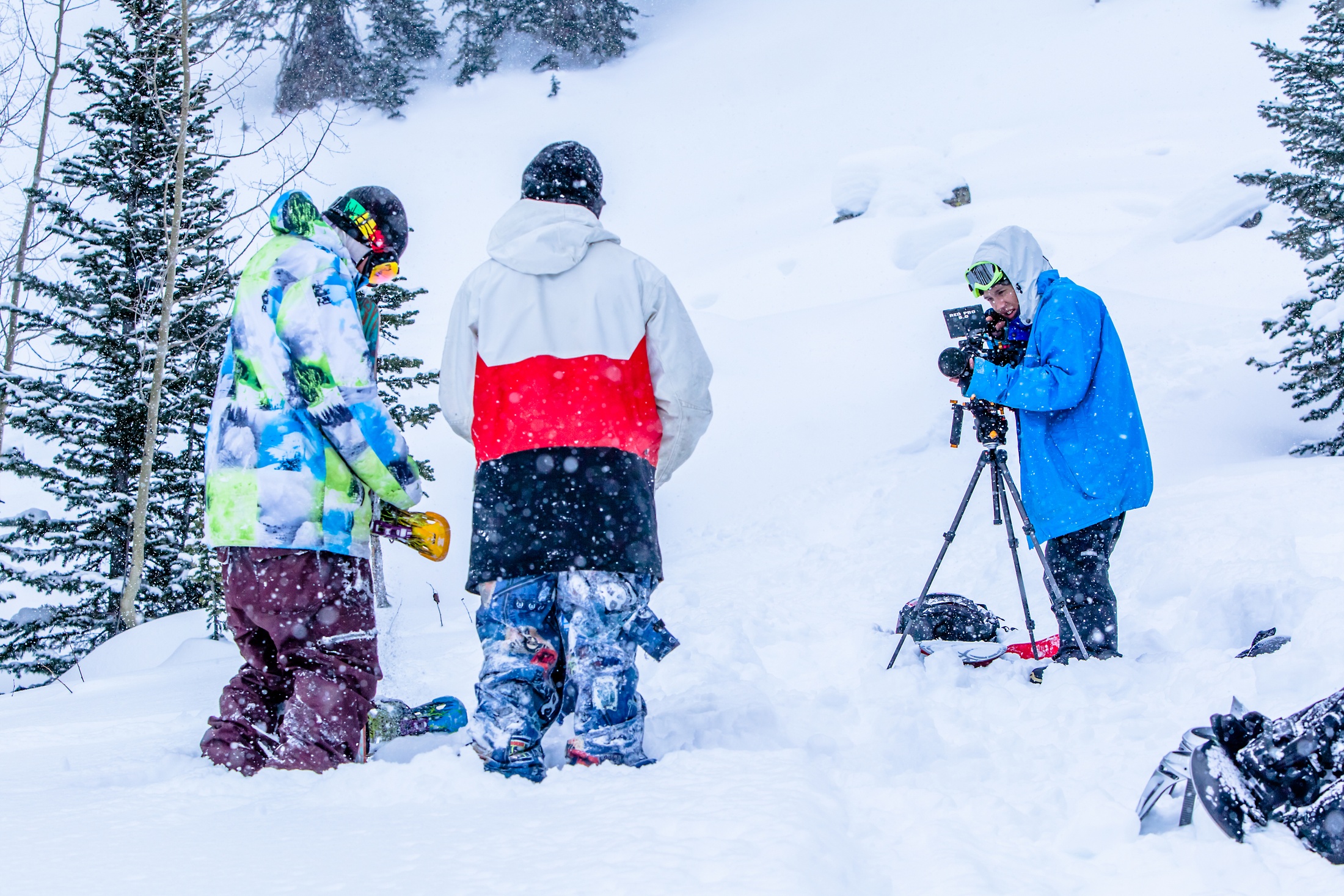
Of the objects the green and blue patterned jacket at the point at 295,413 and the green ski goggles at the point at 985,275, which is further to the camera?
the green ski goggles at the point at 985,275

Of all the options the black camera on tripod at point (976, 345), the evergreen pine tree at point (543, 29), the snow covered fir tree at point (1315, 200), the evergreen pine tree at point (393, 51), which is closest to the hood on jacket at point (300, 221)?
the black camera on tripod at point (976, 345)

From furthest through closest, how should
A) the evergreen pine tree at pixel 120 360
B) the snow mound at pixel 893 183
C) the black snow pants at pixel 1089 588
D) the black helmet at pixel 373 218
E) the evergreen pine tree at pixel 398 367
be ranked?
the snow mound at pixel 893 183 → the evergreen pine tree at pixel 120 360 → the evergreen pine tree at pixel 398 367 → the black snow pants at pixel 1089 588 → the black helmet at pixel 373 218

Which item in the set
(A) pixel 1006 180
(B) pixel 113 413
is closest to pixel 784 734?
(B) pixel 113 413

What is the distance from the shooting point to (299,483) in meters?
2.72

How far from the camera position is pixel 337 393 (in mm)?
2729

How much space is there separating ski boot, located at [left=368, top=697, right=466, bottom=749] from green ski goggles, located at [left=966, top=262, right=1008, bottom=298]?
2981 mm

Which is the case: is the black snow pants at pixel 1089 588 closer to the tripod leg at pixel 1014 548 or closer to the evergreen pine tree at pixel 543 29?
the tripod leg at pixel 1014 548

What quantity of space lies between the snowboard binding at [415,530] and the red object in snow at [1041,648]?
282cm

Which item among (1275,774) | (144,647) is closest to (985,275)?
(1275,774)

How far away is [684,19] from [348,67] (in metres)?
20.4

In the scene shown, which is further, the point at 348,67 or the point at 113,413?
the point at 348,67

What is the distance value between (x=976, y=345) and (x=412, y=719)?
313 centimetres

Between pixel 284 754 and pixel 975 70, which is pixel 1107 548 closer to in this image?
pixel 284 754

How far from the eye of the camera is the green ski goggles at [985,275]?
4035mm
